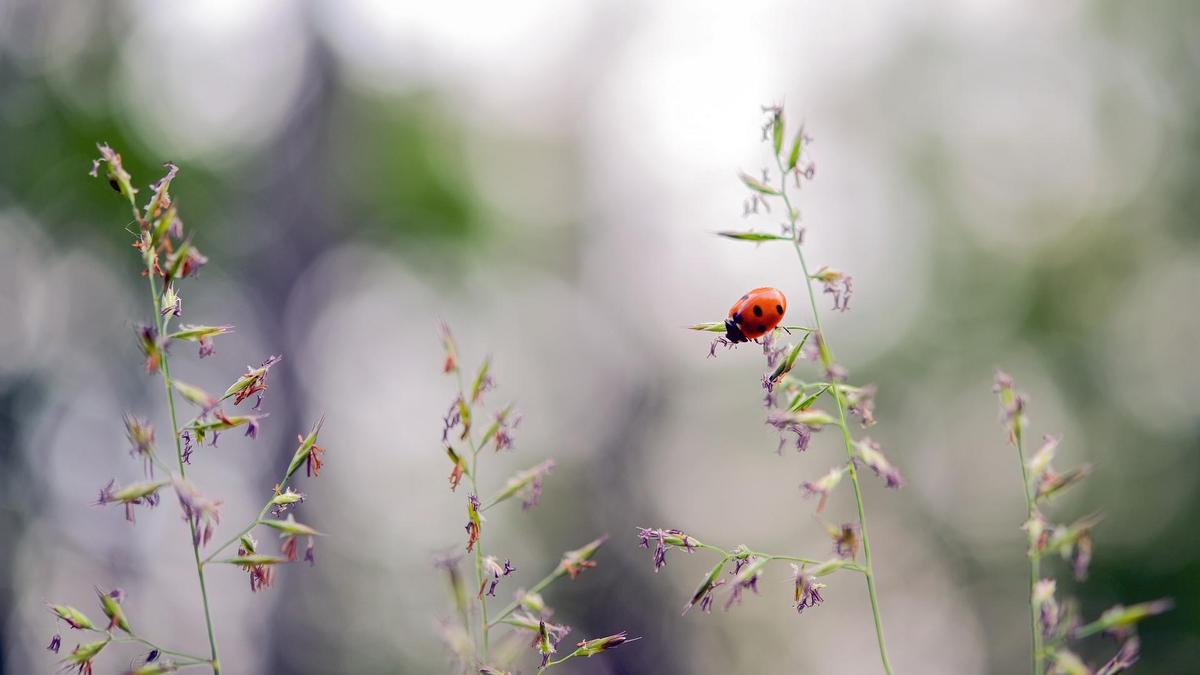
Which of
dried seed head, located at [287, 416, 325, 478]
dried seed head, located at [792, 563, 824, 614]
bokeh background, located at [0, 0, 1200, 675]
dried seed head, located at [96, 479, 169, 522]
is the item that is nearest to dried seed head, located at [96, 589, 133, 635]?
dried seed head, located at [96, 479, 169, 522]

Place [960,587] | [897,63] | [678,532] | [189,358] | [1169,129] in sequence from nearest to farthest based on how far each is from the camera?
1. [678,532]
2. [189,358]
3. [1169,129]
4. [960,587]
5. [897,63]

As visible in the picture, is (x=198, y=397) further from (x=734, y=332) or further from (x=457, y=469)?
(x=734, y=332)

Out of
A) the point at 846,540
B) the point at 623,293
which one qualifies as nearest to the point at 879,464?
the point at 846,540

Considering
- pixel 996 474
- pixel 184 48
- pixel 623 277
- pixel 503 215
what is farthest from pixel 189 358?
pixel 996 474

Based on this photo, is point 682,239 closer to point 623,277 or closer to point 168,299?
point 623,277

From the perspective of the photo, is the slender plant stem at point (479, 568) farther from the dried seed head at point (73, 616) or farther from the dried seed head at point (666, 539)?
the dried seed head at point (73, 616)

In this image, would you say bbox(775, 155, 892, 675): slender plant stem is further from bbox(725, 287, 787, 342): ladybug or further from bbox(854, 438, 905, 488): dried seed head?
bbox(725, 287, 787, 342): ladybug
